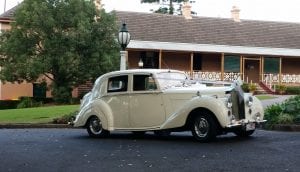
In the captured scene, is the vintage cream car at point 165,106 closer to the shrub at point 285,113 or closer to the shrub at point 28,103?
the shrub at point 285,113

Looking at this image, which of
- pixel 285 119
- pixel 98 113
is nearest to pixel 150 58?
pixel 285 119

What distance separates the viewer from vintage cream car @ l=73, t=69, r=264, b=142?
1200 centimetres

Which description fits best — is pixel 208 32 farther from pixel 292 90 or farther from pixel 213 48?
pixel 292 90

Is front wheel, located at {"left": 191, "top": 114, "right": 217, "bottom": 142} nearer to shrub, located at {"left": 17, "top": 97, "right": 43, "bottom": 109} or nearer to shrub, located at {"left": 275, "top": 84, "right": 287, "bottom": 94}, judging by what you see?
shrub, located at {"left": 17, "top": 97, "right": 43, "bottom": 109}

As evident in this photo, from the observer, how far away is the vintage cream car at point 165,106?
12000 millimetres

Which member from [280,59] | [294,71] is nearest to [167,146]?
[280,59]

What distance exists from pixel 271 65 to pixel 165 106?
32.5 meters

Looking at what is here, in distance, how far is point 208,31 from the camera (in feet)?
142

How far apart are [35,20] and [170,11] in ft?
105

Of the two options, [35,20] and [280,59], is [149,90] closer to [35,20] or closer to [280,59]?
[35,20]

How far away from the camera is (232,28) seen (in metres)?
44.9

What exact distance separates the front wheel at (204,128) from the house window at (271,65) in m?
32.6

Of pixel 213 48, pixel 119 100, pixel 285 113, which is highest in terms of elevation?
pixel 213 48

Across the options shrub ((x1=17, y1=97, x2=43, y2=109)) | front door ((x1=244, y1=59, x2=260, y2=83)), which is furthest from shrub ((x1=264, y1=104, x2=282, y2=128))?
front door ((x1=244, y1=59, x2=260, y2=83))
